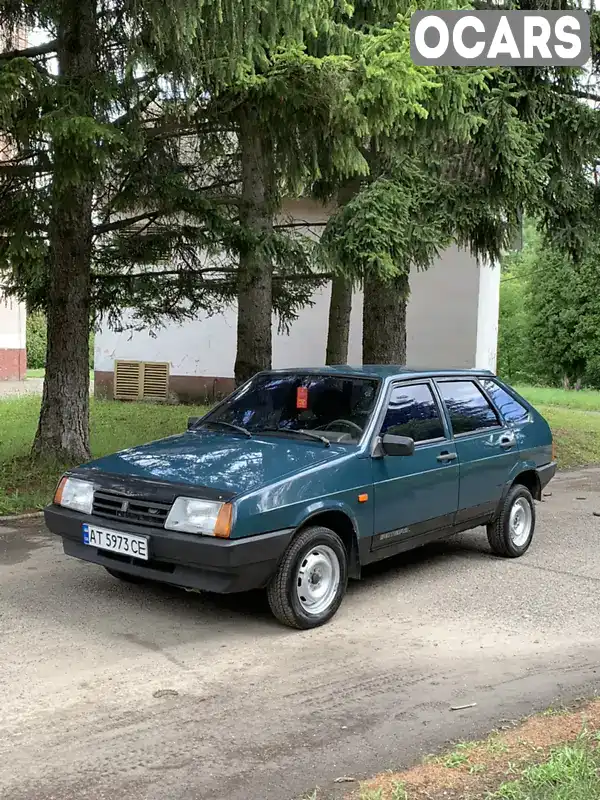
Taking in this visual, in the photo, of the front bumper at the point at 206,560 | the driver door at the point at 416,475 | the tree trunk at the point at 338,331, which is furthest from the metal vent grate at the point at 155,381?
the front bumper at the point at 206,560

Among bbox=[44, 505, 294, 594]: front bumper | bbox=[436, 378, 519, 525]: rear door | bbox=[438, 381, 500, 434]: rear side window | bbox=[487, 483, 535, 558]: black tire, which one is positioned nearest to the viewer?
bbox=[44, 505, 294, 594]: front bumper

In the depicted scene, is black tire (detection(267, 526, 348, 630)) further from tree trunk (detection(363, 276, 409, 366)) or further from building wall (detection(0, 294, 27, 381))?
building wall (detection(0, 294, 27, 381))

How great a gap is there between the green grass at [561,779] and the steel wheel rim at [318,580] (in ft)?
6.58

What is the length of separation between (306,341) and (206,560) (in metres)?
16.0

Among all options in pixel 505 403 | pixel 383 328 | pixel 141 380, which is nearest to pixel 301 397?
pixel 505 403

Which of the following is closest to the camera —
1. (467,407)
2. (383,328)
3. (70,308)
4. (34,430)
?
(467,407)

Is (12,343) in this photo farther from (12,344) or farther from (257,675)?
(257,675)

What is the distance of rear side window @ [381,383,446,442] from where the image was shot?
613 centimetres

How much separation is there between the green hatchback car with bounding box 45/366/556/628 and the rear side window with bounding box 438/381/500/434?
15mm

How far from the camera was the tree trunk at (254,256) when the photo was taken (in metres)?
9.41

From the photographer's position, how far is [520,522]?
7375mm

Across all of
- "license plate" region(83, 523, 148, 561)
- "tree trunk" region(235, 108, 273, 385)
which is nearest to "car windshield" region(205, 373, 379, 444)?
"license plate" region(83, 523, 148, 561)

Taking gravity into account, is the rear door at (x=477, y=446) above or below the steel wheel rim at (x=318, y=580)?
above

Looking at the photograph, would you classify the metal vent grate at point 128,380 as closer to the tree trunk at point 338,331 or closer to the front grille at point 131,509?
the tree trunk at point 338,331
